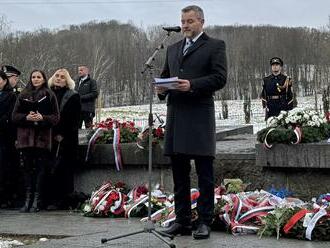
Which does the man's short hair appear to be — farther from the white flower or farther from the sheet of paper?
the white flower

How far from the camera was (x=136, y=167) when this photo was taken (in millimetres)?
8383

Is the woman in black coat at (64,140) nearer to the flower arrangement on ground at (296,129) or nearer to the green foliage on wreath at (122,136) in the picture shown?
the green foliage on wreath at (122,136)

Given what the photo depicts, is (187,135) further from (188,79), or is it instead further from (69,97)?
(69,97)

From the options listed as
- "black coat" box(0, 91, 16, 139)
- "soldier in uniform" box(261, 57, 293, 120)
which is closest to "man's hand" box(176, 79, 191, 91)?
"black coat" box(0, 91, 16, 139)

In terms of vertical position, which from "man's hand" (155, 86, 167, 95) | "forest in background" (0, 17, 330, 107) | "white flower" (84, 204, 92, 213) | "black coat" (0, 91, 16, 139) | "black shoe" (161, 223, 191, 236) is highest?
"forest in background" (0, 17, 330, 107)

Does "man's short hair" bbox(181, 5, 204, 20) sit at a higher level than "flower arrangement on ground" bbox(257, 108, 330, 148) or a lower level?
higher

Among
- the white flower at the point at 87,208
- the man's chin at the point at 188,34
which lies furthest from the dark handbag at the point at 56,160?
the man's chin at the point at 188,34

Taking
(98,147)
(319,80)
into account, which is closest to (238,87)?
(319,80)

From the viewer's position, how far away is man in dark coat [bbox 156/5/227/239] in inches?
219

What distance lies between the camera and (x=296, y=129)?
6934 mm

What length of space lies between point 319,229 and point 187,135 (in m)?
1.42

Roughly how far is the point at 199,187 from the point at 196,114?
66cm

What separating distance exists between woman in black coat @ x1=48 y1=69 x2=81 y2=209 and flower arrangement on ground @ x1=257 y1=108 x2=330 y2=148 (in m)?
2.70

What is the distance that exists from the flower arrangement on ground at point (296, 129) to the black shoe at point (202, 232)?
1.81 metres
